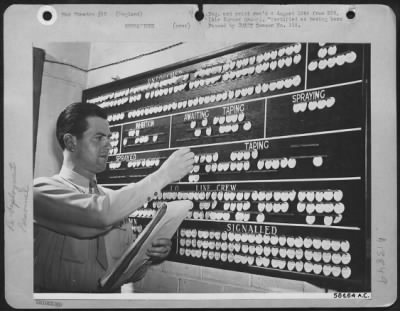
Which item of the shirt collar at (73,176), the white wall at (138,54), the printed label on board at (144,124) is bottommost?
the shirt collar at (73,176)

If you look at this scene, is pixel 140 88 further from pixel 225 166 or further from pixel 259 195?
pixel 259 195

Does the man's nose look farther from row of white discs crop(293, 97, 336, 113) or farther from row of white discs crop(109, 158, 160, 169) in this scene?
row of white discs crop(293, 97, 336, 113)

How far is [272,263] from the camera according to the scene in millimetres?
1434

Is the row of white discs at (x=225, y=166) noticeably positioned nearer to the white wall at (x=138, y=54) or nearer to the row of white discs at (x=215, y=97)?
the row of white discs at (x=215, y=97)

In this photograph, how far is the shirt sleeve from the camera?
1.49 meters

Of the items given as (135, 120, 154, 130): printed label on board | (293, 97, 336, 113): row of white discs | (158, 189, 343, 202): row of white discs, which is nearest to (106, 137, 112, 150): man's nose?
(135, 120, 154, 130): printed label on board

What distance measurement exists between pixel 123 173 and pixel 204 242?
1.12ft

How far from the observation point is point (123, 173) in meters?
1.54

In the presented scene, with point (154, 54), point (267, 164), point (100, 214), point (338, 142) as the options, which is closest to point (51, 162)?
point (100, 214)

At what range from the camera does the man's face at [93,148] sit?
152 cm

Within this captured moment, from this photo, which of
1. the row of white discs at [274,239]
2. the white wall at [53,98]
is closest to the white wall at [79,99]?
the white wall at [53,98]

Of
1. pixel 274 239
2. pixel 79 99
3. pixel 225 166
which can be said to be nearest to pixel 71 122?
pixel 79 99

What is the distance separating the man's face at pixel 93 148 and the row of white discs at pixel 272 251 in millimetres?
364

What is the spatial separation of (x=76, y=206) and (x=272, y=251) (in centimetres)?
62
